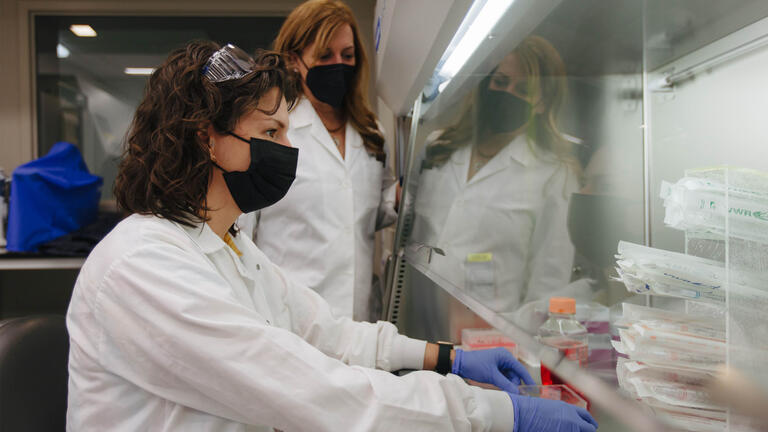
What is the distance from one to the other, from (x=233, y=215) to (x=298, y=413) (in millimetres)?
453

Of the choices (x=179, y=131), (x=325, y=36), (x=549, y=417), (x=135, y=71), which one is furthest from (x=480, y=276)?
(x=135, y=71)

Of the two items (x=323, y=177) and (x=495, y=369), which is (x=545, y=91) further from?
(x=323, y=177)

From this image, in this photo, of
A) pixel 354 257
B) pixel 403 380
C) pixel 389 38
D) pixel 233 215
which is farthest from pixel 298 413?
pixel 389 38

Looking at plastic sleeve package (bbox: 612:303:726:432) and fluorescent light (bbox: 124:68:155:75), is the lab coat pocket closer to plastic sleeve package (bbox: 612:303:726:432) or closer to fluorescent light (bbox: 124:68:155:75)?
plastic sleeve package (bbox: 612:303:726:432)

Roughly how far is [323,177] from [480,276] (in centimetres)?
66

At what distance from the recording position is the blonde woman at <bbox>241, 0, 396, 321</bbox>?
1.49m

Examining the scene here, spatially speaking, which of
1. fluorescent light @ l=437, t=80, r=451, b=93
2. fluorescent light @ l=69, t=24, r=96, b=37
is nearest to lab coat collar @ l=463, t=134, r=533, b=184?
fluorescent light @ l=437, t=80, r=451, b=93

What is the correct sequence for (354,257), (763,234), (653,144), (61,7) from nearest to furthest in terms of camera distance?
1. (763,234)
2. (653,144)
3. (354,257)
4. (61,7)

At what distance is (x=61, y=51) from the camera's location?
2814mm

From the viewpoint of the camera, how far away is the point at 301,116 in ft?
5.16

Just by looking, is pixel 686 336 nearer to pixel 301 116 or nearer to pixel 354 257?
pixel 354 257

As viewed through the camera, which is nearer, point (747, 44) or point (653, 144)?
point (747, 44)

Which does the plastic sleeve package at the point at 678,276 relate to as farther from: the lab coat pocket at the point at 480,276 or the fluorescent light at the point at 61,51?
the fluorescent light at the point at 61,51

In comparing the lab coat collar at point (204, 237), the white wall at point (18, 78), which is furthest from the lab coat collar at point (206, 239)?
the white wall at point (18, 78)
